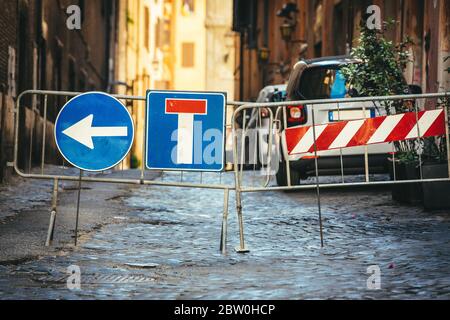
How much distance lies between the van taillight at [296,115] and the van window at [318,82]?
90 cm

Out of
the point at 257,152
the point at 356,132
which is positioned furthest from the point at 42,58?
the point at 356,132

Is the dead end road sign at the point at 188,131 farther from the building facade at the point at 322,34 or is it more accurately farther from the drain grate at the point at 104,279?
the building facade at the point at 322,34

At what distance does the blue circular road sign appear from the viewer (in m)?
8.24

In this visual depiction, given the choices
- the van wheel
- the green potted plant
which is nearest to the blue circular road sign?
the green potted plant

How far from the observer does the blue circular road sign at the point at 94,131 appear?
824cm

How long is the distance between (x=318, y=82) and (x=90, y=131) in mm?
5729

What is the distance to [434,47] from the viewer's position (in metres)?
15.8

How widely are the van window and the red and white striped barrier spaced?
14.2ft

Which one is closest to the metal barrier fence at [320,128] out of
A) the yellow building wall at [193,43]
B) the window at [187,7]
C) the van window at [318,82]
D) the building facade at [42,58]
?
the building facade at [42,58]

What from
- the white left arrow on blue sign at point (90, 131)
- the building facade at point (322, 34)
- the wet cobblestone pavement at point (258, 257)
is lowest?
the wet cobblestone pavement at point (258, 257)

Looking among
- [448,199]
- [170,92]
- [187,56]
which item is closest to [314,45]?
[448,199]
